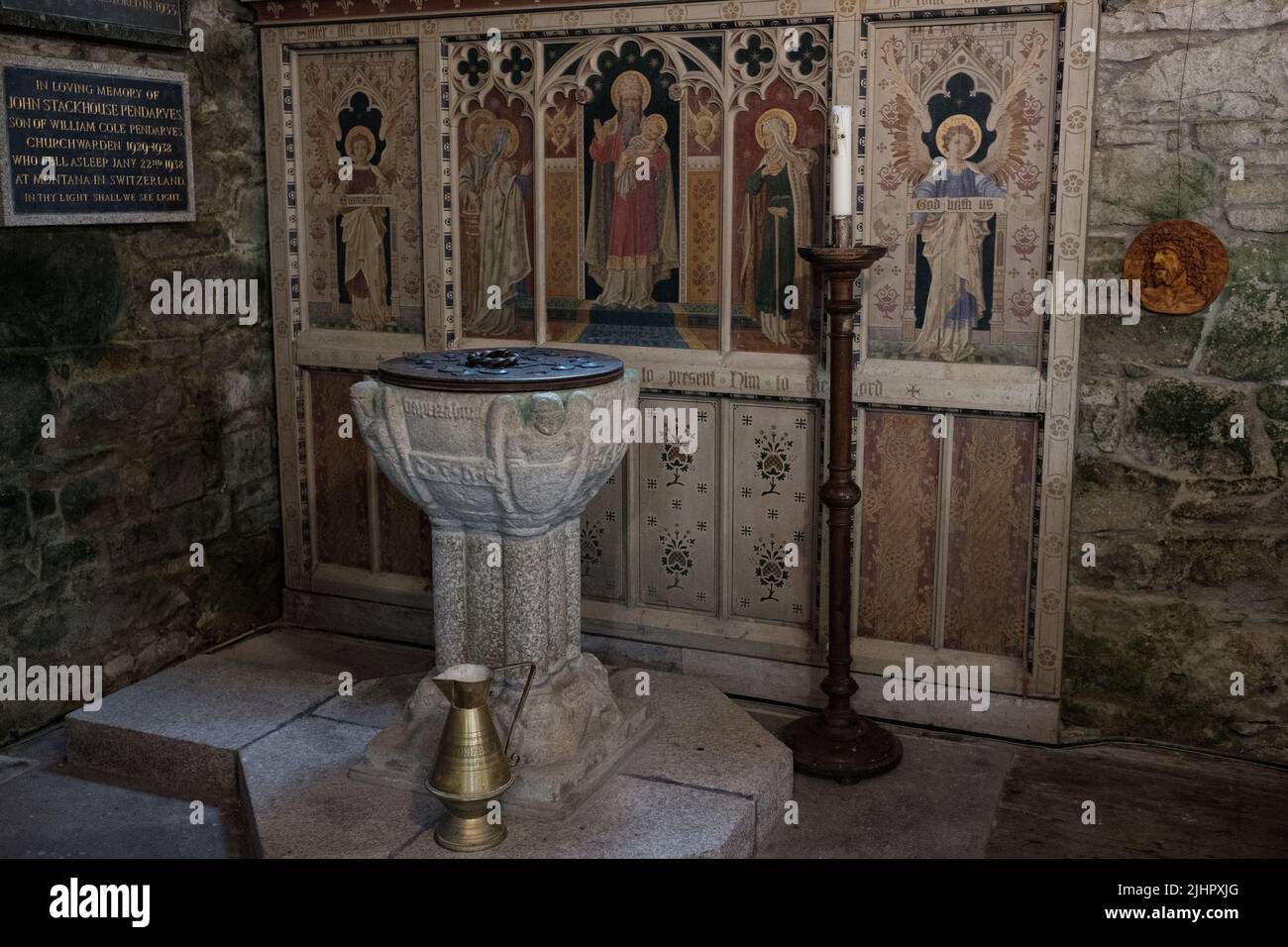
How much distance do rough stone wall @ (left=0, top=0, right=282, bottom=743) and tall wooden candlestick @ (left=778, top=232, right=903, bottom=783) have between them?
94.5 inches

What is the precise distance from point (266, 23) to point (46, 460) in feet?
6.42

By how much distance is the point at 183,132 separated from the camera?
16.4 feet

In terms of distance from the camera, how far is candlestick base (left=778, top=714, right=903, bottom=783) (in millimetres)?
4297

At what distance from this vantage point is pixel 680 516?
195 inches

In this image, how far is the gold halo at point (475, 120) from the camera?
5.04m

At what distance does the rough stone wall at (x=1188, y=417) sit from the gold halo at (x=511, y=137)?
2061 millimetres

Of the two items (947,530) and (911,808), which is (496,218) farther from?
(911,808)

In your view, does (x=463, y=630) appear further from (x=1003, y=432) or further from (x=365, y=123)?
(x=365, y=123)

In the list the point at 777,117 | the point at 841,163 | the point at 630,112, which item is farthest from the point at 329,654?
the point at 841,163

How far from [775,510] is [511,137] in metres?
1.69

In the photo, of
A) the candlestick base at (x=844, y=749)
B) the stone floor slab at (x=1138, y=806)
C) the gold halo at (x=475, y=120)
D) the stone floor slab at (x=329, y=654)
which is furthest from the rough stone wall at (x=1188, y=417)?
the stone floor slab at (x=329, y=654)

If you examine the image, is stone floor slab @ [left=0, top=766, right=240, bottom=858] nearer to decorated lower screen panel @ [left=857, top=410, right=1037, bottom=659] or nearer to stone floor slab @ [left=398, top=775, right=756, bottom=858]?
stone floor slab @ [left=398, top=775, right=756, bottom=858]

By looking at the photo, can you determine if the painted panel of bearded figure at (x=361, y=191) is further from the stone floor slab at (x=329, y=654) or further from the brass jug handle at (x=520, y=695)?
the brass jug handle at (x=520, y=695)

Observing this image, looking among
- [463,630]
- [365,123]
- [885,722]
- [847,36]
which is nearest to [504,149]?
[365,123]
